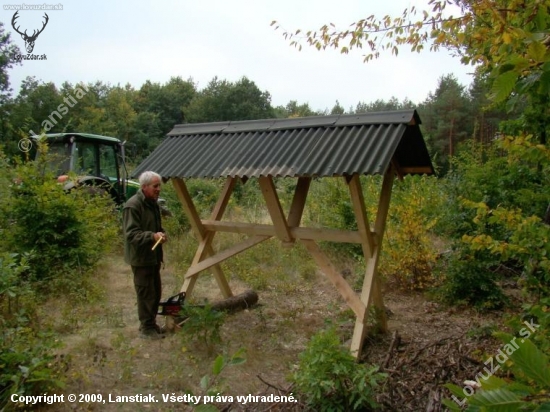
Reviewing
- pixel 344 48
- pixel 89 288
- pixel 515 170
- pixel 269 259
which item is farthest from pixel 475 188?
pixel 89 288

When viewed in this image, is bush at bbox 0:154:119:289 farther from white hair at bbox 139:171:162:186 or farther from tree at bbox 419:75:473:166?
tree at bbox 419:75:473:166

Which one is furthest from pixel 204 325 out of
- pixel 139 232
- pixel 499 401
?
pixel 499 401

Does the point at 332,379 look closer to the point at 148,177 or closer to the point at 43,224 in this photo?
the point at 148,177

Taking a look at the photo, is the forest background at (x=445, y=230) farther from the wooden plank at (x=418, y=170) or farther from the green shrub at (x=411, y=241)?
the wooden plank at (x=418, y=170)

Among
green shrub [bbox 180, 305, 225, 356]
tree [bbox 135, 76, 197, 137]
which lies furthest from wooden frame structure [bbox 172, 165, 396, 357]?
tree [bbox 135, 76, 197, 137]

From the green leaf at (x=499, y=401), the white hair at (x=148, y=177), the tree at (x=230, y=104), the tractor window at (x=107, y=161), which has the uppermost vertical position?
the tree at (x=230, y=104)

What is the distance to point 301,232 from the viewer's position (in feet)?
16.0

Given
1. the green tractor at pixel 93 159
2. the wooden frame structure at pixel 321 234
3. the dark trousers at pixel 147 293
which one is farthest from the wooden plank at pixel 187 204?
the green tractor at pixel 93 159

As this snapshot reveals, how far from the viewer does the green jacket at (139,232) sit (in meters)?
4.74

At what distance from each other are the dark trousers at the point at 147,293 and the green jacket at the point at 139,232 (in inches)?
4.3

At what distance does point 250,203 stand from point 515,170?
29.3 ft

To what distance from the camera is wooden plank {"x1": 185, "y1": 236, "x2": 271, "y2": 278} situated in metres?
5.27

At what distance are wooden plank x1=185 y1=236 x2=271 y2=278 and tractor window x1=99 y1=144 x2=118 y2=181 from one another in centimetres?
653

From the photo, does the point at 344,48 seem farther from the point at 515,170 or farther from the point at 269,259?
the point at 269,259
